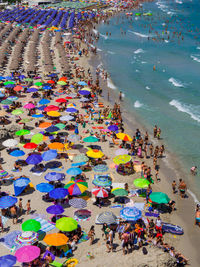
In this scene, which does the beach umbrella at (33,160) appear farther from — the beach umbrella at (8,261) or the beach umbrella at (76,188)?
the beach umbrella at (8,261)

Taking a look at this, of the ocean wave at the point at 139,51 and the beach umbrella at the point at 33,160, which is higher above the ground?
the ocean wave at the point at 139,51

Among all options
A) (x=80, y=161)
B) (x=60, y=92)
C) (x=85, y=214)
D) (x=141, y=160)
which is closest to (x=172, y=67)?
(x=60, y=92)

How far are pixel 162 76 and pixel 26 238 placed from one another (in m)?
40.4

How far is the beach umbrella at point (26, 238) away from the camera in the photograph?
49.6 ft

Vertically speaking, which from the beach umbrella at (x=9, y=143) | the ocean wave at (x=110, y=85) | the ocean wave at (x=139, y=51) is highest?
the ocean wave at (x=139, y=51)

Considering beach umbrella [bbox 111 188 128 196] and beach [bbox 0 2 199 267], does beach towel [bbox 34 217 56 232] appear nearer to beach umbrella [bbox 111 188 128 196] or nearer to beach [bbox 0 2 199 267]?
beach [bbox 0 2 199 267]

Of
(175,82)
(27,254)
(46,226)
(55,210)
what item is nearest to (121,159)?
(55,210)

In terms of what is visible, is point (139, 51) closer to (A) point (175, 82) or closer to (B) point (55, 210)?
(A) point (175, 82)

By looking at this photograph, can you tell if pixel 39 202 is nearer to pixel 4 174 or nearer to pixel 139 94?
pixel 4 174

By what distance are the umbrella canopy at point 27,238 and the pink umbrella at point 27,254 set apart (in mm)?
1135

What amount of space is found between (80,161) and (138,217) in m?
6.79

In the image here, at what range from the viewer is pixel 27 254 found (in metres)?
13.7

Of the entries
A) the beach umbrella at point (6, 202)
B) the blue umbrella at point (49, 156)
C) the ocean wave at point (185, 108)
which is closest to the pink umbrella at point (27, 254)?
the beach umbrella at point (6, 202)

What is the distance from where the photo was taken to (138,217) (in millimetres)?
17156
